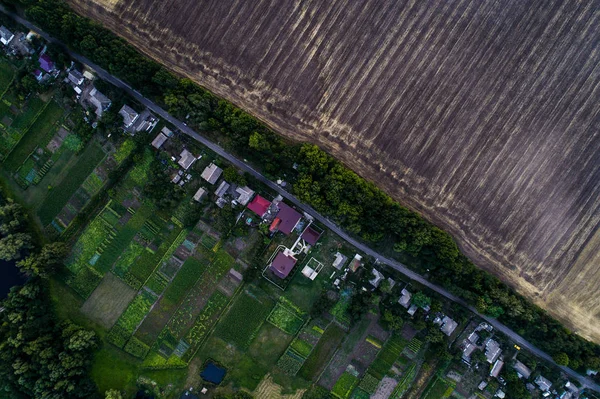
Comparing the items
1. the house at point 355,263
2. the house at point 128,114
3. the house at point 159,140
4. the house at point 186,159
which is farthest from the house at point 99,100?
the house at point 355,263

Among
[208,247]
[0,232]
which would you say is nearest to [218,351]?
[208,247]

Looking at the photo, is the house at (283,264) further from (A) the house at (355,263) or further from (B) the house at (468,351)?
(B) the house at (468,351)

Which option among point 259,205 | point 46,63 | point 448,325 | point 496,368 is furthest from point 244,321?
point 46,63

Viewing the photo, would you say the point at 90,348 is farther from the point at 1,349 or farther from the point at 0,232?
the point at 0,232

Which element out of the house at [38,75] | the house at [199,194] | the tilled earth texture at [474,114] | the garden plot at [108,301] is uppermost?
the tilled earth texture at [474,114]

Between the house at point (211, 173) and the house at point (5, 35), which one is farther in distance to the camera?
the house at point (5, 35)

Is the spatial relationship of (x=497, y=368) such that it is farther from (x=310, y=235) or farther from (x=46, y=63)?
(x=46, y=63)

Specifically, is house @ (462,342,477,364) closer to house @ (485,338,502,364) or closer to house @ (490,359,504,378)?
house @ (485,338,502,364)
